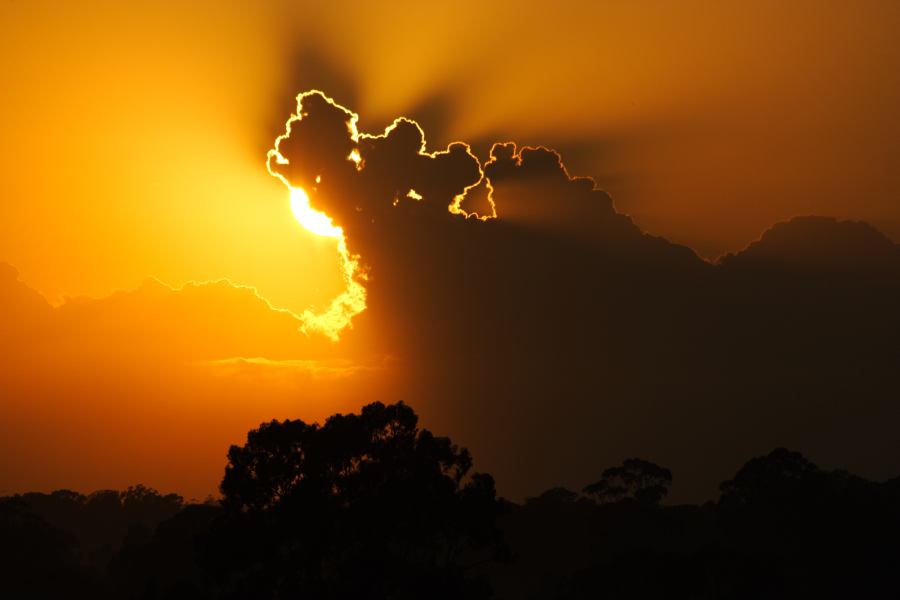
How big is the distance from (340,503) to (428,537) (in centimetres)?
631

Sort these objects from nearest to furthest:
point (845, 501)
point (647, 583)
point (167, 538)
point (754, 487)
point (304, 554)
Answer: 1. point (304, 554)
2. point (647, 583)
3. point (167, 538)
4. point (845, 501)
5. point (754, 487)

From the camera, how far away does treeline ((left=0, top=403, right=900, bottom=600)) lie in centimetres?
7338

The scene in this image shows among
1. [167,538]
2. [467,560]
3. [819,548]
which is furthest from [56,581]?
[819,548]

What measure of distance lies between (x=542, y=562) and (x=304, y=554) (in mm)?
79781

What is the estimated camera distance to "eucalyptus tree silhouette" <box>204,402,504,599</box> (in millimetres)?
73062

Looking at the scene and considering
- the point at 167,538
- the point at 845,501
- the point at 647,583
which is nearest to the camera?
the point at 647,583

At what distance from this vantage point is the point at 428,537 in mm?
76250

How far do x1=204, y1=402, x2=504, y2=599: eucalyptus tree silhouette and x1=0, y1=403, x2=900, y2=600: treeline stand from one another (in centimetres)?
9

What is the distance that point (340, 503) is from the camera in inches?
2943

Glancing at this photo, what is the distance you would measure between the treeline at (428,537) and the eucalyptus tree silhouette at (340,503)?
3.7 inches

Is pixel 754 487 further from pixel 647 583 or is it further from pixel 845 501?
pixel 647 583

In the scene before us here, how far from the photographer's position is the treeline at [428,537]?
73375 mm

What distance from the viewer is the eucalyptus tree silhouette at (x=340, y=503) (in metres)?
73.1

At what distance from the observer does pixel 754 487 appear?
596 feet
